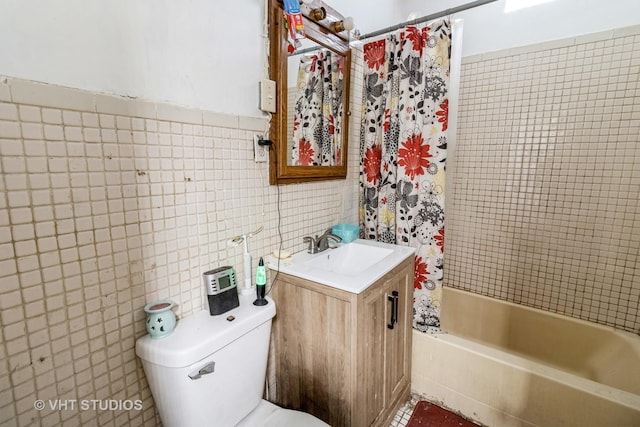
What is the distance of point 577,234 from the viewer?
1807 mm

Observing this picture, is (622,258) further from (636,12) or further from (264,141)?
(264,141)

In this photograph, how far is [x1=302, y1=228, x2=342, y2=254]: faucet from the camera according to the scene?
150 cm

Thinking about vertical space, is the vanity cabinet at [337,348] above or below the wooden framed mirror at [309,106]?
below

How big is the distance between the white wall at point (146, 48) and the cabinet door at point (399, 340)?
1029 mm

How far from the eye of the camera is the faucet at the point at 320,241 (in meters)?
1.50

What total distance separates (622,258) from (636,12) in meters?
1.34

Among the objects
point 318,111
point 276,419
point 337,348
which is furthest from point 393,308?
point 318,111

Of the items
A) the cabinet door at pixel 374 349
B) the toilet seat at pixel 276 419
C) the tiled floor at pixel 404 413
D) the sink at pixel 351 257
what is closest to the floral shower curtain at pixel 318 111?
the sink at pixel 351 257

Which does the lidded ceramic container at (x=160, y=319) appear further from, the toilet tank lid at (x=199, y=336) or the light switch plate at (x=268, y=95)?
the light switch plate at (x=268, y=95)

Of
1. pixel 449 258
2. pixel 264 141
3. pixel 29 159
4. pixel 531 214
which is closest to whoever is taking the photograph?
pixel 29 159

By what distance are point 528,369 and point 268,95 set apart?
5.67 ft

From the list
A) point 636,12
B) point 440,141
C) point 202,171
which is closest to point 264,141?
point 202,171

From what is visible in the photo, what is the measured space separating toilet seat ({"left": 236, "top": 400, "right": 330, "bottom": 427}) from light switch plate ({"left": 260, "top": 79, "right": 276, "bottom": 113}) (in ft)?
3.80

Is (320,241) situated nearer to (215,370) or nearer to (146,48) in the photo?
(215,370)
